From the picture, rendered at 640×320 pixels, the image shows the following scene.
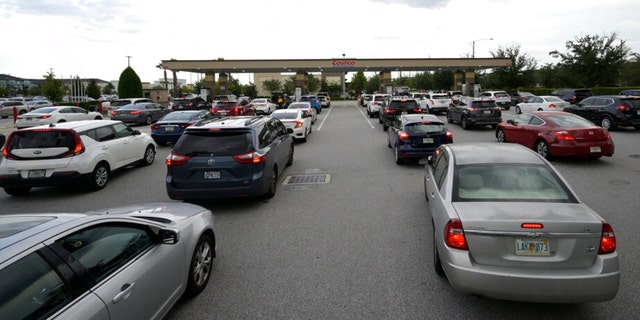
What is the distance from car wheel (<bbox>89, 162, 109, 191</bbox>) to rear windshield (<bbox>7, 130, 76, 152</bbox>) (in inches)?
30.6

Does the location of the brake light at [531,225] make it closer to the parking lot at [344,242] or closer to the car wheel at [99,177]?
the parking lot at [344,242]

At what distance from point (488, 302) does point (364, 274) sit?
138cm

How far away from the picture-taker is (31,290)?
2.53 m

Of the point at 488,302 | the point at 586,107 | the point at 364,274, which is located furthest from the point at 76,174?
the point at 586,107

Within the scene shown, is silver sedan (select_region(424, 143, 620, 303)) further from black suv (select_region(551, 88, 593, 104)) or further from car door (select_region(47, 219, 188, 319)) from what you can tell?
black suv (select_region(551, 88, 593, 104))

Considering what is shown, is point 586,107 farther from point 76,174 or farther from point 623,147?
point 76,174

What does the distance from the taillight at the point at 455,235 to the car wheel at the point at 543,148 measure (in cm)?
886

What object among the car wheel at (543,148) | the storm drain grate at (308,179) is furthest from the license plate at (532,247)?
the car wheel at (543,148)

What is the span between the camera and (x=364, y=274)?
4.95 meters

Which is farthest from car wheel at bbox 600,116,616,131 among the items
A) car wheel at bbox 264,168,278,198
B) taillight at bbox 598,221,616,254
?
taillight at bbox 598,221,616,254

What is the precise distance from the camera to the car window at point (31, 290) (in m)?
2.40

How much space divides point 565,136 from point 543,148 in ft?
2.64

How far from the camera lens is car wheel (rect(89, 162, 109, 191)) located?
9539mm

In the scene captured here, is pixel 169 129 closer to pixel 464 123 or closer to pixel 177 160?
pixel 177 160
